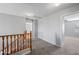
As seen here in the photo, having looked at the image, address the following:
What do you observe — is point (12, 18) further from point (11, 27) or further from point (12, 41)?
point (12, 41)

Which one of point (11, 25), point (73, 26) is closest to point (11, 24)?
point (11, 25)

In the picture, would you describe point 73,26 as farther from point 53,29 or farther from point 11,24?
point 11,24

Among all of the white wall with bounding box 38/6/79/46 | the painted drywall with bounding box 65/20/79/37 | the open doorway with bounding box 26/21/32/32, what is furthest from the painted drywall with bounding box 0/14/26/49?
the painted drywall with bounding box 65/20/79/37

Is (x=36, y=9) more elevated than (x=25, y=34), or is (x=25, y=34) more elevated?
(x=36, y=9)

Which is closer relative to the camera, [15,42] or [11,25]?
[11,25]

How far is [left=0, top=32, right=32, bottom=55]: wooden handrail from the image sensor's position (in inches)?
71.1

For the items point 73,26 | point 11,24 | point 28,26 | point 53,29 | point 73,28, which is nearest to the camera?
point 11,24

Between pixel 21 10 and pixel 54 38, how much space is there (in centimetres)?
220

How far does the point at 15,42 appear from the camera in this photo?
6.64ft

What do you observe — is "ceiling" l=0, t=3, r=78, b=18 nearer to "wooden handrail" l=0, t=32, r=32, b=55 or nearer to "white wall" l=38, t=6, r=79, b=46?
"wooden handrail" l=0, t=32, r=32, b=55

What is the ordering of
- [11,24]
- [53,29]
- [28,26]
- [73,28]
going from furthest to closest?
[73,28]
[53,29]
[28,26]
[11,24]

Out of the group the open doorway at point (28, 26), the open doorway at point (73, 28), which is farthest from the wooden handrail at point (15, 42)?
the open doorway at point (73, 28)
